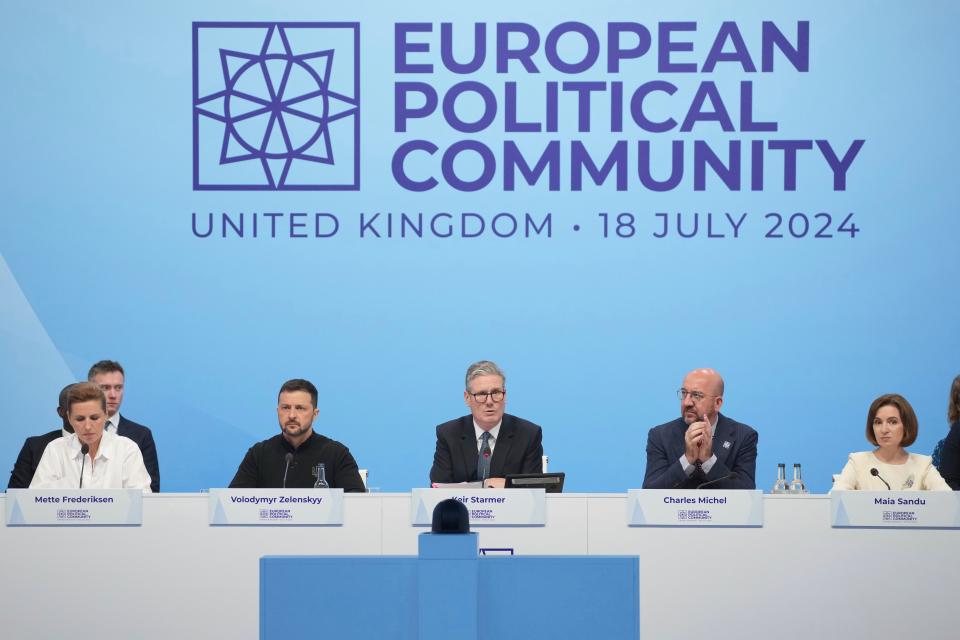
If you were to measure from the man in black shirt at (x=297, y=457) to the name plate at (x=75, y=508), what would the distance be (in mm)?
630

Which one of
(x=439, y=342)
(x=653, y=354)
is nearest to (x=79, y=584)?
(x=439, y=342)

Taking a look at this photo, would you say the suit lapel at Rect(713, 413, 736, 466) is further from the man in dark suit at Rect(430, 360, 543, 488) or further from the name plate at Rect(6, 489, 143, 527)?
the name plate at Rect(6, 489, 143, 527)

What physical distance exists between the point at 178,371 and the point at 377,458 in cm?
114

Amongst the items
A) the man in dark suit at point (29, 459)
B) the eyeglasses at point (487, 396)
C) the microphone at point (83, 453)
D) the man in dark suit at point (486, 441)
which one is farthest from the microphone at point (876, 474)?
the man in dark suit at point (29, 459)

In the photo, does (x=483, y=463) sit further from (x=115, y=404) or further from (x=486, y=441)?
(x=115, y=404)

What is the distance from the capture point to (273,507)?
4211 mm

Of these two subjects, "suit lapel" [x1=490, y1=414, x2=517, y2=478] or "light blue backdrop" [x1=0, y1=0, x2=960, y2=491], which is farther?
"light blue backdrop" [x1=0, y1=0, x2=960, y2=491]

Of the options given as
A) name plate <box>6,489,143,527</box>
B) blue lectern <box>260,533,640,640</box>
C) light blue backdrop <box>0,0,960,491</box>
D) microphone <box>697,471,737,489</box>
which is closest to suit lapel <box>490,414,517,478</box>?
microphone <box>697,471,737,489</box>

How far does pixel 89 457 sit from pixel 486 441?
1.51 m

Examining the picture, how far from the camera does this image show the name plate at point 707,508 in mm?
4137

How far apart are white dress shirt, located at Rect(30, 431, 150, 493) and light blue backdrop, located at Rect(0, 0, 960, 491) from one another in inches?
73.8

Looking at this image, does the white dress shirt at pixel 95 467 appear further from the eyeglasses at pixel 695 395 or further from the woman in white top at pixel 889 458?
the woman in white top at pixel 889 458

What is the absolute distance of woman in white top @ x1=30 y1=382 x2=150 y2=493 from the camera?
4570mm

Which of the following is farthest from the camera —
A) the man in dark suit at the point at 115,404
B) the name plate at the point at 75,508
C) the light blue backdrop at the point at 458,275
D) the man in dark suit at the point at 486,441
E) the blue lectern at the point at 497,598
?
the light blue backdrop at the point at 458,275
